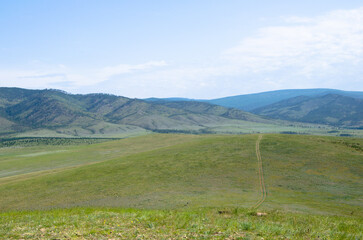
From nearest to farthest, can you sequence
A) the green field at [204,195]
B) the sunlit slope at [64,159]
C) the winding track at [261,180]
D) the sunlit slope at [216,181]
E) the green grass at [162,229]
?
the green grass at [162,229] < the green field at [204,195] < the winding track at [261,180] < the sunlit slope at [216,181] < the sunlit slope at [64,159]

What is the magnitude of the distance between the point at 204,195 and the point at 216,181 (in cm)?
881

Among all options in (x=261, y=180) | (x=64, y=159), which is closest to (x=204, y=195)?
(x=261, y=180)

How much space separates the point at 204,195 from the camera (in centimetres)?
3681

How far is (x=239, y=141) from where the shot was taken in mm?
76125

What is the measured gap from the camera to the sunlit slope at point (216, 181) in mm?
34031

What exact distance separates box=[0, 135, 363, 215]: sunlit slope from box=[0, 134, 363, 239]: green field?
0.48ft

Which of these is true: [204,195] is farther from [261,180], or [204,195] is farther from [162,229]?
[162,229]

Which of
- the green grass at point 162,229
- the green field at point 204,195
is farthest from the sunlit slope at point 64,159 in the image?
the green grass at point 162,229

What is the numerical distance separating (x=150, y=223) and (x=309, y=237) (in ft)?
29.5

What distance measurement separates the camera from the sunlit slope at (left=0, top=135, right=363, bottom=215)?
1340 inches

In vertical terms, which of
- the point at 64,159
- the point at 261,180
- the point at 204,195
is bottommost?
the point at 64,159

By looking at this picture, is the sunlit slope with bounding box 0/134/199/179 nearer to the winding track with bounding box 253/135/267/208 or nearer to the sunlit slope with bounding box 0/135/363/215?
the sunlit slope with bounding box 0/135/363/215

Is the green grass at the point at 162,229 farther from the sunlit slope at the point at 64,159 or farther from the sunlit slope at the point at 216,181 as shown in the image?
the sunlit slope at the point at 64,159

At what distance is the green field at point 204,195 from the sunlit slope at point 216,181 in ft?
0.48
